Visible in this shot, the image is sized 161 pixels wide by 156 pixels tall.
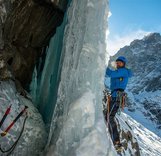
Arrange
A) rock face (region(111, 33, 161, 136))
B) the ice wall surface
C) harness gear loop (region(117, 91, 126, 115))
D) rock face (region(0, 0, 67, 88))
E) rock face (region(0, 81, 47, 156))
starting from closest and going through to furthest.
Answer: the ice wall surface, rock face (region(0, 81, 47, 156)), rock face (region(0, 0, 67, 88)), harness gear loop (region(117, 91, 126, 115)), rock face (region(111, 33, 161, 136))

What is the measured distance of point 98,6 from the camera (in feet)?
29.3

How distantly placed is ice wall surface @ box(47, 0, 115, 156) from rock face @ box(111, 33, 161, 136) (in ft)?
301

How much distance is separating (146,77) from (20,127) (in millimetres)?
134096

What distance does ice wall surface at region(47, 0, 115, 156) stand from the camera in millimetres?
7642

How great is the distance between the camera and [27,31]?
9.61m

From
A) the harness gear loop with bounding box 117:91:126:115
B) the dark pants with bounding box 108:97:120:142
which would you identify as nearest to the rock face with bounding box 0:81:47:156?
the dark pants with bounding box 108:97:120:142

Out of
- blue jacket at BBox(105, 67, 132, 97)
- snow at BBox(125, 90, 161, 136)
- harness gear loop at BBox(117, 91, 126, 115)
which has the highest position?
blue jacket at BBox(105, 67, 132, 97)

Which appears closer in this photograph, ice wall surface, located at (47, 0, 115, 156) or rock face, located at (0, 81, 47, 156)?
ice wall surface, located at (47, 0, 115, 156)

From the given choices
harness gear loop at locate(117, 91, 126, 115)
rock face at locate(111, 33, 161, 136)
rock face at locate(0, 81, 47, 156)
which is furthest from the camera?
rock face at locate(111, 33, 161, 136)

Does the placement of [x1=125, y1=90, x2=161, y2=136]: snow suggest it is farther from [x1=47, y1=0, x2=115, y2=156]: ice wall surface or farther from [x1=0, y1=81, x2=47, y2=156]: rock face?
[x1=0, y1=81, x2=47, y2=156]: rock face

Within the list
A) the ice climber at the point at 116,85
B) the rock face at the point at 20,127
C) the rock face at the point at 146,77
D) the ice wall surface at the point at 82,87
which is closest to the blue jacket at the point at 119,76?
the ice climber at the point at 116,85

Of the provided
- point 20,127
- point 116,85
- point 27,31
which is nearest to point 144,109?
point 116,85

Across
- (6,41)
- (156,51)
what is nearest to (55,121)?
(6,41)

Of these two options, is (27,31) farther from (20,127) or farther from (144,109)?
(144,109)
